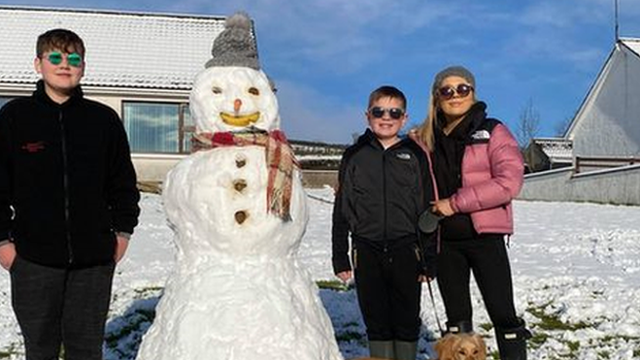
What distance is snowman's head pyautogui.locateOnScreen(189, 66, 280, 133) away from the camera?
395cm

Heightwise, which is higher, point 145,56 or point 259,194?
point 145,56

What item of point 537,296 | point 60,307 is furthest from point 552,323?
point 60,307

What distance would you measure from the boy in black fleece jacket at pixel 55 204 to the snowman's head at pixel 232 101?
0.61 metres

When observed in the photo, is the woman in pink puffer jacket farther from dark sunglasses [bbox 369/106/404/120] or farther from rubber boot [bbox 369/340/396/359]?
rubber boot [bbox 369/340/396/359]

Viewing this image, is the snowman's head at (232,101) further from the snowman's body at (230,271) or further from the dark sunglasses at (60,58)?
the dark sunglasses at (60,58)

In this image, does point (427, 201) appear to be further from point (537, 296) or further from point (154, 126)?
point (154, 126)

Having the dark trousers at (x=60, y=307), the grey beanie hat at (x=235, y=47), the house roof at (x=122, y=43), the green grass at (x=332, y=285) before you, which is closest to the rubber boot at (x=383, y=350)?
the dark trousers at (x=60, y=307)

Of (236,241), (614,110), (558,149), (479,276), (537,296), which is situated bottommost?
(537,296)

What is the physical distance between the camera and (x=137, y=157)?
71.6ft

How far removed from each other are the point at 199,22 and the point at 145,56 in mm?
2665

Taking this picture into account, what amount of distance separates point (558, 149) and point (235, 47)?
122 ft

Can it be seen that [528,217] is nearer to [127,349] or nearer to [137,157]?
[137,157]

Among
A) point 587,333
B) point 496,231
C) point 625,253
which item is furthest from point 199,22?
point 496,231

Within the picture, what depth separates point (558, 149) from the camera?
39250 millimetres
